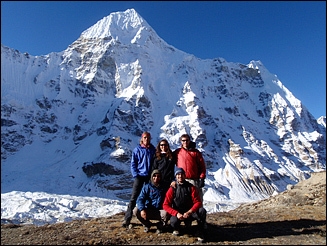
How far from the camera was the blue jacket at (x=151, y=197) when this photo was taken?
31.0ft

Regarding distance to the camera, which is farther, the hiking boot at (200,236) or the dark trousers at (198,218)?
the dark trousers at (198,218)

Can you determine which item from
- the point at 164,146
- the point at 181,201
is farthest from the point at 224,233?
the point at 164,146

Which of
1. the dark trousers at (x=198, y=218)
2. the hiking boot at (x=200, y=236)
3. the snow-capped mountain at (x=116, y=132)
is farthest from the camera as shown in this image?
the snow-capped mountain at (x=116, y=132)

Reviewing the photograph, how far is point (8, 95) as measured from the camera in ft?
561

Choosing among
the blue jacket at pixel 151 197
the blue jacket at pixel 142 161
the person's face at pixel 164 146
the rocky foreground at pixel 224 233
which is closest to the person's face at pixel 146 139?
the blue jacket at pixel 142 161

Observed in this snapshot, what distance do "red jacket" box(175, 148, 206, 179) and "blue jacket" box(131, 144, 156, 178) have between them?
2.96 ft

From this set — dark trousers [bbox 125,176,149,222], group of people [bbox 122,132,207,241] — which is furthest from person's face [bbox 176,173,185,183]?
dark trousers [bbox 125,176,149,222]

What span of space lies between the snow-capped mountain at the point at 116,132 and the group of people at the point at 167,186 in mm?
115405

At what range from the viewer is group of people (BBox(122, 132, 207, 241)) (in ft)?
29.1

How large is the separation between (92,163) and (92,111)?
162 feet

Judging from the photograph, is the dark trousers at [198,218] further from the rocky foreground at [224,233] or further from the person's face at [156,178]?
the person's face at [156,178]

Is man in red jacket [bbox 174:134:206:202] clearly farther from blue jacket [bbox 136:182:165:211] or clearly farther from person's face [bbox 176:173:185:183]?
blue jacket [bbox 136:182:165:211]

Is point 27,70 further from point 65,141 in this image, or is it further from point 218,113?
point 218,113

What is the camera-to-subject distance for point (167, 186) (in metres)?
9.67
